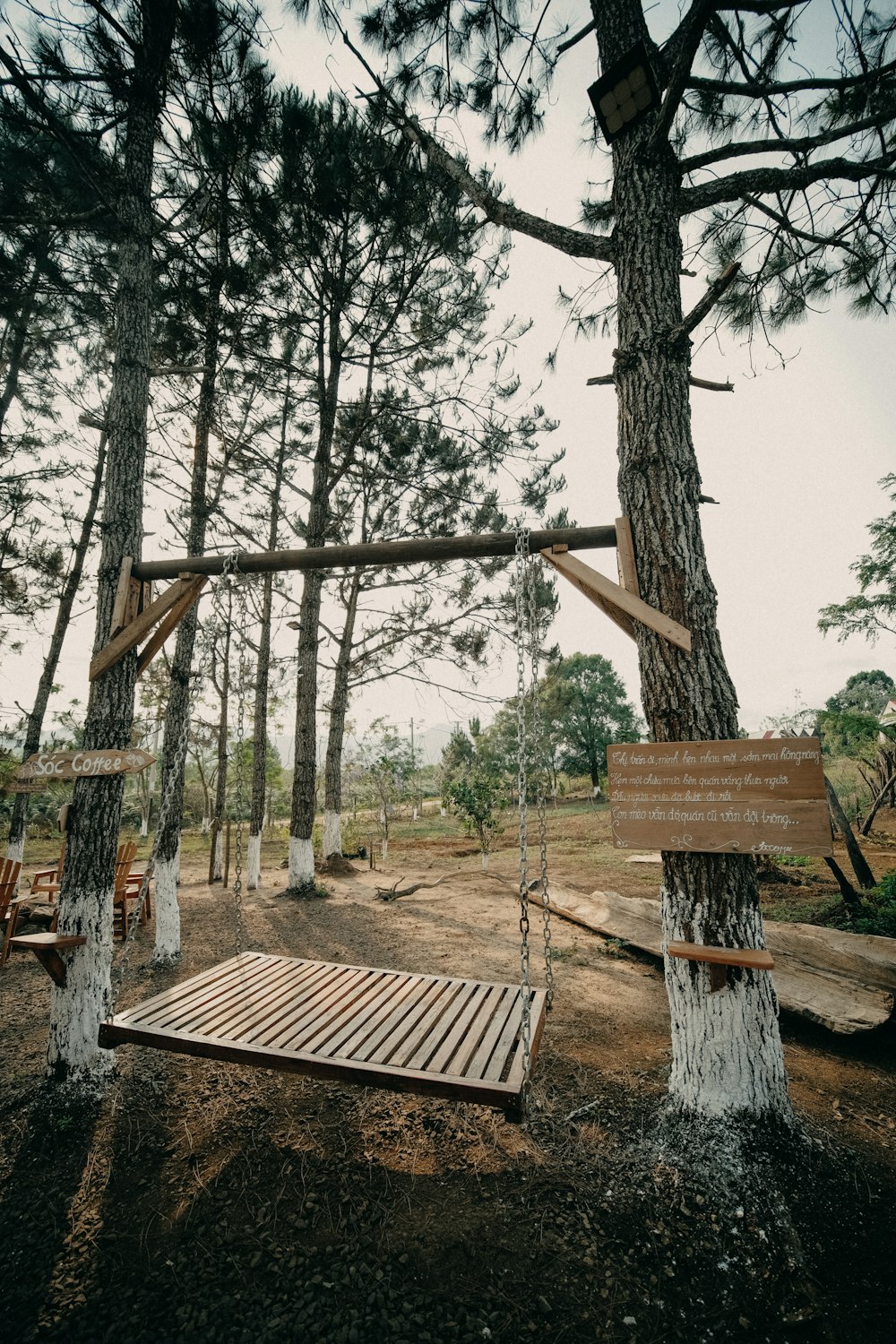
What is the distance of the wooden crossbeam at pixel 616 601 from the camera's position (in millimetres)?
2713

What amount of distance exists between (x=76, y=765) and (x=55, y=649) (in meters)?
7.80

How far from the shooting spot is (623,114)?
3168mm

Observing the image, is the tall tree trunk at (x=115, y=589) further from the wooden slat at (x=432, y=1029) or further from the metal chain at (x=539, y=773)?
the metal chain at (x=539, y=773)

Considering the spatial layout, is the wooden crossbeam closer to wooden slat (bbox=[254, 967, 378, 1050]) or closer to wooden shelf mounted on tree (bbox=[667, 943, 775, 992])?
wooden shelf mounted on tree (bbox=[667, 943, 775, 992])

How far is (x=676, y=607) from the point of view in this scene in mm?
2857

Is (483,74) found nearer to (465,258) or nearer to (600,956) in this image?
(465,258)

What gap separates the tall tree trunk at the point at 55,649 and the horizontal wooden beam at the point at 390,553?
680 centimetres

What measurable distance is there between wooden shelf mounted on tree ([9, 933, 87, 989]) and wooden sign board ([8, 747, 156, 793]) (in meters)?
0.86

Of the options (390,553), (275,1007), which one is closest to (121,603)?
(390,553)

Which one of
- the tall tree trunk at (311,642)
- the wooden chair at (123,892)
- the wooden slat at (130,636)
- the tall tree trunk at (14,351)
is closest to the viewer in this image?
the wooden slat at (130,636)

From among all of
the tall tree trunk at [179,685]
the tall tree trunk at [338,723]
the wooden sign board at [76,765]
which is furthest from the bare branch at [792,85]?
the tall tree trunk at [338,723]

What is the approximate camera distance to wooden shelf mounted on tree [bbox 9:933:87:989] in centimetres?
299

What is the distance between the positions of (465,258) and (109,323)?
4.54 m

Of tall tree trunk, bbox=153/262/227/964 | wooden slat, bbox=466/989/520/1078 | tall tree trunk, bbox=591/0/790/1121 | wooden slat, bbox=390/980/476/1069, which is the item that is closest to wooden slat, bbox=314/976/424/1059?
wooden slat, bbox=390/980/476/1069
